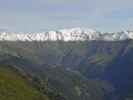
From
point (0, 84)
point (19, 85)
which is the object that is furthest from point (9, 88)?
point (19, 85)

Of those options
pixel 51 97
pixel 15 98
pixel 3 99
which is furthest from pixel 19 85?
pixel 3 99

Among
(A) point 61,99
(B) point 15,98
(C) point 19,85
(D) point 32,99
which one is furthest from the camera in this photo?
(A) point 61,99

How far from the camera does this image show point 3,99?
129750 mm

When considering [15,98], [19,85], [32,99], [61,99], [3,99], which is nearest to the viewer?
[3,99]

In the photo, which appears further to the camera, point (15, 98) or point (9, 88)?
point (9, 88)

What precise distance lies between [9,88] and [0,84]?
4.63 metres

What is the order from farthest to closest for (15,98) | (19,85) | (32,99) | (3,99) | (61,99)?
(61,99), (19,85), (32,99), (15,98), (3,99)

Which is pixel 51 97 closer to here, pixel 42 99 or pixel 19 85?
pixel 19 85

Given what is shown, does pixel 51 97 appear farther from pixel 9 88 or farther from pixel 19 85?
pixel 9 88

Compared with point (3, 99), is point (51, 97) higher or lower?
lower

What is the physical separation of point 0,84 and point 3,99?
20030mm

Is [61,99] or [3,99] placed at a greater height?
[3,99]

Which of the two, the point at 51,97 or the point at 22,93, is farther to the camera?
the point at 51,97

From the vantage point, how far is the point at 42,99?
158875 mm
